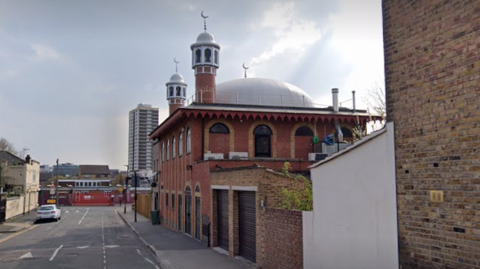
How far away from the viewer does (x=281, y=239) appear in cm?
1240

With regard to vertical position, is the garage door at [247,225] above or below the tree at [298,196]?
below

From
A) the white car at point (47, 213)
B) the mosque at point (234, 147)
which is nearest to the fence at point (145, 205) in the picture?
the mosque at point (234, 147)

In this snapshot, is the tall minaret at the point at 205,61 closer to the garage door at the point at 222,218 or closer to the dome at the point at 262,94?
the dome at the point at 262,94

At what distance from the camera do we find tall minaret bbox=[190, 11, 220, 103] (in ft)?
111

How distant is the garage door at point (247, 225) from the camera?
15.3 meters

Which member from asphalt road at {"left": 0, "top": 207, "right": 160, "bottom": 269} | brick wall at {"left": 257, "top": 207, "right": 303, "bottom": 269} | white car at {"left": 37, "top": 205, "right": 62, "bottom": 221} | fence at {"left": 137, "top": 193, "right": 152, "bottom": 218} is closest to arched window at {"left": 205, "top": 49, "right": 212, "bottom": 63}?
asphalt road at {"left": 0, "top": 207, "right": 160, "bottom": 269}

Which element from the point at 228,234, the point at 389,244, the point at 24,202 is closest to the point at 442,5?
the point at 389,244

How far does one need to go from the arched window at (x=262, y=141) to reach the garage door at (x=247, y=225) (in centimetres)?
794

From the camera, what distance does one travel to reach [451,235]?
665 centimetres

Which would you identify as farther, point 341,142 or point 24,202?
point 24,202

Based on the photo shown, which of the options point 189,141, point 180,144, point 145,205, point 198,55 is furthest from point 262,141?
point 145,205

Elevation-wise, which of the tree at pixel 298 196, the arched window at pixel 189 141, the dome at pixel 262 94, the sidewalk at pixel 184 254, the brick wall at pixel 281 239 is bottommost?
the sidewalk at pixel 184 254

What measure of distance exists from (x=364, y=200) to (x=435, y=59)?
9.91ft

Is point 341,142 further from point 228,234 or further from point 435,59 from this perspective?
point 435,59
